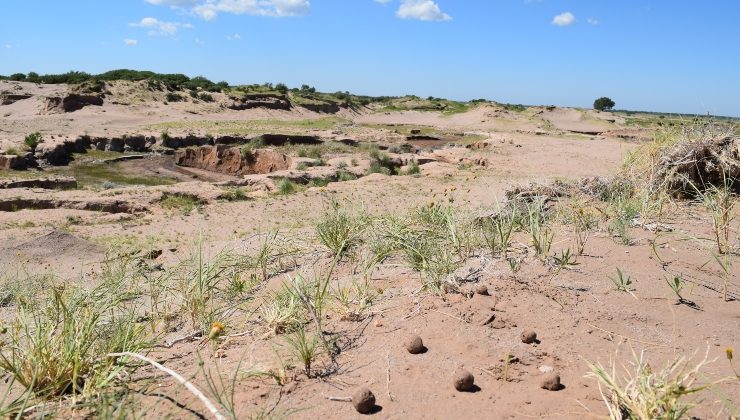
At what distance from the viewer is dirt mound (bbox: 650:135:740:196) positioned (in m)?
6.51

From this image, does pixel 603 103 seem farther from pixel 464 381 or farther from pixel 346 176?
pixel 464 381

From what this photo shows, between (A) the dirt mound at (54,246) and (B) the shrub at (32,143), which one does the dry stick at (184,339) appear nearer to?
(A) the dirt mound at (54,246)

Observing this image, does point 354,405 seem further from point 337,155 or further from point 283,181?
point 337,155

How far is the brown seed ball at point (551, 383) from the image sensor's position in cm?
227

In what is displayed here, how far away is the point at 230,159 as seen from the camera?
2225cm

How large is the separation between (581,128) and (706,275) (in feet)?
127

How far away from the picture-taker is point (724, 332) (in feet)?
9.11

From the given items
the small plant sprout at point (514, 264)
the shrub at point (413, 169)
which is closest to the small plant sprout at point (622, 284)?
the small plant sprout at point (514, 264)

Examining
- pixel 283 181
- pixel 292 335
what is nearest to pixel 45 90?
pixel 283 181

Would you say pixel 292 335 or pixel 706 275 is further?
pixel 706 275

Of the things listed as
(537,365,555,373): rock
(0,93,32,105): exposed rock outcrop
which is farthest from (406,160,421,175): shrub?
(0,93,32,105): exposed rock outcrop

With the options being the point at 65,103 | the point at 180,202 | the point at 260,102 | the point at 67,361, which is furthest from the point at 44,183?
the point at 260,102

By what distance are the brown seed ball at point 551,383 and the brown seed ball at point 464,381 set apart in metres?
0.30

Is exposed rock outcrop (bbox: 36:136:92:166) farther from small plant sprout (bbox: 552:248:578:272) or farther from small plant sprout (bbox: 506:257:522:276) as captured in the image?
small plant sprout (bbox: 552:248:578:272)
